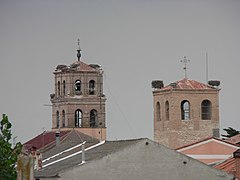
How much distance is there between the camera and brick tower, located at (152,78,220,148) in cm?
11200

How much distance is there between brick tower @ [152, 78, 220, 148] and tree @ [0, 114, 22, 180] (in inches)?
2152

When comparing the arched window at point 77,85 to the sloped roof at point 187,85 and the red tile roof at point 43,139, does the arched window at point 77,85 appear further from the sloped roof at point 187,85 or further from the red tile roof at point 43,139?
the red tile roof at point 43,139

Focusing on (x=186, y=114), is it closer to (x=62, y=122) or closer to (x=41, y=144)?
(x=62, y=122)

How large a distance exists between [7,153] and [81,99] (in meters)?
62.7

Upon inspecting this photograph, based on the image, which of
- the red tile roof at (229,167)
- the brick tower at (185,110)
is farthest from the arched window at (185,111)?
the red tile roof at (229,167)

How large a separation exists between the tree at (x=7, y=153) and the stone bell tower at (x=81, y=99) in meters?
60.1

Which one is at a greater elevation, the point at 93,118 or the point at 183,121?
the point at 93,118

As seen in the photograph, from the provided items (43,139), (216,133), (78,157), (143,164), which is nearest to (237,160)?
(143,164)

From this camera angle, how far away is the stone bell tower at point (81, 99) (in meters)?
118

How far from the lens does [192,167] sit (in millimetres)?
54156

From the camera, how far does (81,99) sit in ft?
387

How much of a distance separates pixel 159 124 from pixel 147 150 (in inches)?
2403

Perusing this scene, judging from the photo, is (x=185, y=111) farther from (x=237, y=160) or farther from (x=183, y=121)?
(x=237, y=160)

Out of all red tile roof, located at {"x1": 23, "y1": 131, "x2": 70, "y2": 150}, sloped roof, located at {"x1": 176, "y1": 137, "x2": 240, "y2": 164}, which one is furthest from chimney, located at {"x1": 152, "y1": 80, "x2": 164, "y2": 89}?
sloped roof, located at {"x1": 176, "y1": 137, "x2": 240, "y2": 164}
